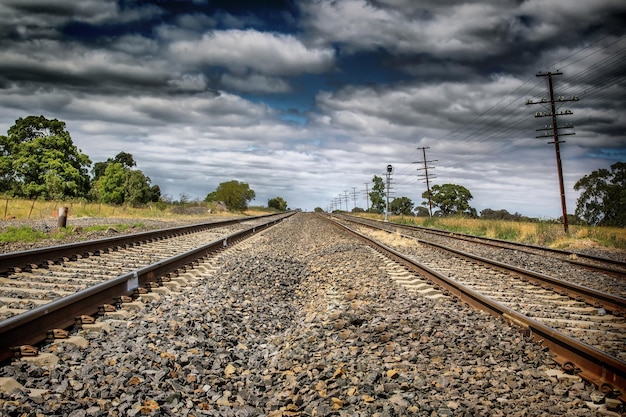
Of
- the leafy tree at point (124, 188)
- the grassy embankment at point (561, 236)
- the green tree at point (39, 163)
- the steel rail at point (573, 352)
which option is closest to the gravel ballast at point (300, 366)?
the steel rail at point (573, 352)

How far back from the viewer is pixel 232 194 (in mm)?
72750


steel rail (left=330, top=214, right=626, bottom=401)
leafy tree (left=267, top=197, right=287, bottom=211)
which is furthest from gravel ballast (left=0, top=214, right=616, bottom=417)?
leafy tree (left=267, top=197, right=287, bottom=211)

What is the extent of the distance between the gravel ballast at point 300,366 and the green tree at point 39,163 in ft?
144

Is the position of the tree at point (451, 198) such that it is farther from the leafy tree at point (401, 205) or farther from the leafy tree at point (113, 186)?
the leafy tree at point (113, 186)

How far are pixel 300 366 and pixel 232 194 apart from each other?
70.1 meters

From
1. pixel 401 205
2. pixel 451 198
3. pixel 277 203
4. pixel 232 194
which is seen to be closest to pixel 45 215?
pixel 232 194

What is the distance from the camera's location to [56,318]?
4273 millimetres

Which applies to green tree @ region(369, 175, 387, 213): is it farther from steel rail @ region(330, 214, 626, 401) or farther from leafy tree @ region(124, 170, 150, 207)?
steel rail @ region(330, 214, 626, 401)

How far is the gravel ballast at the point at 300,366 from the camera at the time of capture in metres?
3.13

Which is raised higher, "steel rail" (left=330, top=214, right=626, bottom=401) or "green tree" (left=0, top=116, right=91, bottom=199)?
"green tree" (left=0, top=116, right=91, bottom=199)

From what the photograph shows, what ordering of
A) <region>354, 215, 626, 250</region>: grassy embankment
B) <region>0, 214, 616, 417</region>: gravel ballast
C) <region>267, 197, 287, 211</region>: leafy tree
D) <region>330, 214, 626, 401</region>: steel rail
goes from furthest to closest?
<region>267, 197, 287, 211</region>: leafy tree, <region>354, 215, 626, 250</region>: grassy embankment, <region>330, 214, 626, 401</region>: steel rail, <region>0, 214, 616, 417</region>: gravel ballast

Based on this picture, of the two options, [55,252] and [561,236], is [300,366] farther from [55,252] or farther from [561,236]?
[561,236]

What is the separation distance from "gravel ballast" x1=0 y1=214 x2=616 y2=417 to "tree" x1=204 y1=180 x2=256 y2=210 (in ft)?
220

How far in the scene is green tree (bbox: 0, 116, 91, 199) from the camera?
42312 mm
